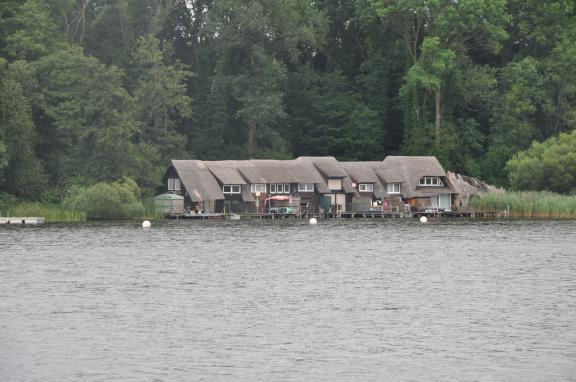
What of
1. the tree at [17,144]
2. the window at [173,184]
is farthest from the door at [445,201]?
the tree at [17,144]

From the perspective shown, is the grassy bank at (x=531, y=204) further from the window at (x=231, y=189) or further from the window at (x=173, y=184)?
the window at (x=173, y=184)

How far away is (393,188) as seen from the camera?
11306 cm

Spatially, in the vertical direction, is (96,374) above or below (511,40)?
below

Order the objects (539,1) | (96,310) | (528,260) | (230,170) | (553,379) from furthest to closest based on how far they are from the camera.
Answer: (539,1) → (230,170) → (528,260) → (96,310) → (553,379)

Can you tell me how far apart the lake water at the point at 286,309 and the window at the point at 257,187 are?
26272 mm

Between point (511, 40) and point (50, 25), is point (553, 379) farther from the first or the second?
point (511, 40)

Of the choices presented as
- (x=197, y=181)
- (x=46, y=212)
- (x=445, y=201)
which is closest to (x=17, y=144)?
(x=46, y=212)

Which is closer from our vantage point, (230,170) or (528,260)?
(528,260)

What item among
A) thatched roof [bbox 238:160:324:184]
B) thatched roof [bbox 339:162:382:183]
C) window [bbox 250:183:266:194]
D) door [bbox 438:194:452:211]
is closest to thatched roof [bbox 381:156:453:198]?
thatched roof [bbox 339:162:382:183]

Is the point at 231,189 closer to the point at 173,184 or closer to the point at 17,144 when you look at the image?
the point at 173,184

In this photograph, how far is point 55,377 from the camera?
3394 centimetres

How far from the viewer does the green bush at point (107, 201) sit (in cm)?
9719

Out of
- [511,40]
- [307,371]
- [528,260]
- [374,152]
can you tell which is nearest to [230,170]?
[374,152]

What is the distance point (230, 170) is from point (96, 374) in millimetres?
74545
